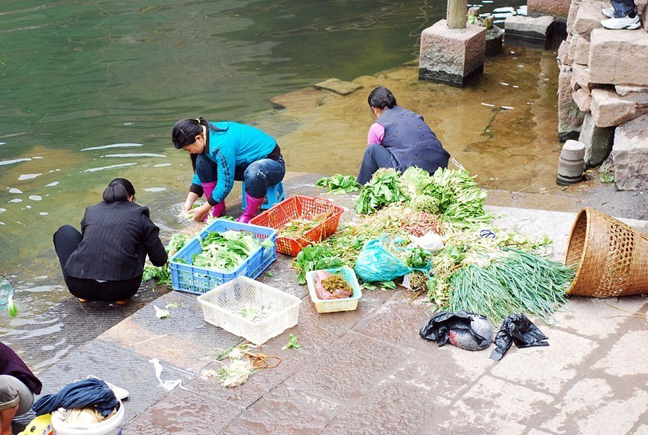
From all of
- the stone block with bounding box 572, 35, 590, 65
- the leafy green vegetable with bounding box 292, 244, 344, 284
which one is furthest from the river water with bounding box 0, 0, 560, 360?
the leafy green vegetable with bounding box 292, 244, 344, 284

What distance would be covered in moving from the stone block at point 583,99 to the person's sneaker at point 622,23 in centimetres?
80

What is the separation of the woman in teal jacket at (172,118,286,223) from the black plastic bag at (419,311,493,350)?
248 centimetres

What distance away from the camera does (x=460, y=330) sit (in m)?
4.71

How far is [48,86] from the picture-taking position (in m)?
12.6

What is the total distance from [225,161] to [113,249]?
4.93 feet

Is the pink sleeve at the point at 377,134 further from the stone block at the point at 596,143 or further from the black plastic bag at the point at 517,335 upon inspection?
the black plastic bag at the point at 517,335

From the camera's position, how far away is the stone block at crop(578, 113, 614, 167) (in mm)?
8080

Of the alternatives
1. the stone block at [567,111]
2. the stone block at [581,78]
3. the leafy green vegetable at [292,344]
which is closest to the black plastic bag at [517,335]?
the leafy green vegetable at [292,344]

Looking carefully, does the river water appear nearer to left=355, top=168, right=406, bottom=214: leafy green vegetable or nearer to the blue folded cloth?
left=355, top=168, right=406, bottom=214: leafy green vegetable

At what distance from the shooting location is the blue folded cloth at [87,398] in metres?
3.57

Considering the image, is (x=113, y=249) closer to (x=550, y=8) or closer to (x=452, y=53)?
(x=452, y=53)

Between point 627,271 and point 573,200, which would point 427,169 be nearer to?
point 573,200

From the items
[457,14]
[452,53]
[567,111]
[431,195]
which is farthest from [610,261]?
[457,14]

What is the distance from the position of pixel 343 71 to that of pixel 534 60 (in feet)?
11.2
